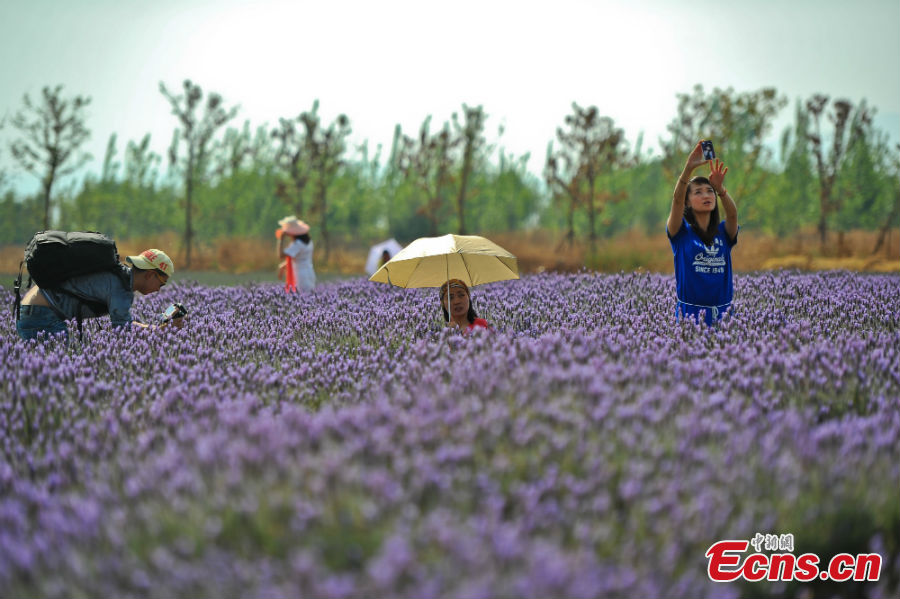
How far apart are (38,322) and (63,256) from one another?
0.69 metres

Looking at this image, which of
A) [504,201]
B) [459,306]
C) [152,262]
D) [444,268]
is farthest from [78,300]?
[504,201]

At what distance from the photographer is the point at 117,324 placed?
5480 millimetres

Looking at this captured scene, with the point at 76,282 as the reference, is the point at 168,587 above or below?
below

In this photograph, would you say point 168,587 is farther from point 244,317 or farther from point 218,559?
point 244,317

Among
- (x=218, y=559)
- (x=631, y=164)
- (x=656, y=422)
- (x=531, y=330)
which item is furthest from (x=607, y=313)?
(x=631, y=164)

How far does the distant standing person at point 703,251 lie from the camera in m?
5.69

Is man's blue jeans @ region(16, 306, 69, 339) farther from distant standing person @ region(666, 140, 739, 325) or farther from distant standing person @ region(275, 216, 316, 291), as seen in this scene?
distant standing person @ region(275, 216, 316, 291)

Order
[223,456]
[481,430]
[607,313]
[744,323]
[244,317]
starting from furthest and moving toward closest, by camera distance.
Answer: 1. [244,317]
2. [607,313]
3. [744,323]
4. [481,430]
5. [223,456]

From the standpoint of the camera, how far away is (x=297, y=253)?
11.4 metres

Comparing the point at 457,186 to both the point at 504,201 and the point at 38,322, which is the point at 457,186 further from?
the point at 38,322

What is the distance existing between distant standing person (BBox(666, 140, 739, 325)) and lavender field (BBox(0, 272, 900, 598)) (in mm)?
1611

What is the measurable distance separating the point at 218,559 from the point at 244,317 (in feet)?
17.4

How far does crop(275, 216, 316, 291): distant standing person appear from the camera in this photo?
441 inches

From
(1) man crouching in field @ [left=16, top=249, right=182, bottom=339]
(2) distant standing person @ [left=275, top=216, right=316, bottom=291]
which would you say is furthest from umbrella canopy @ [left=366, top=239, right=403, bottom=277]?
(1) man crouching in field @ [left=16, top=249, right=182, bottom=339]
